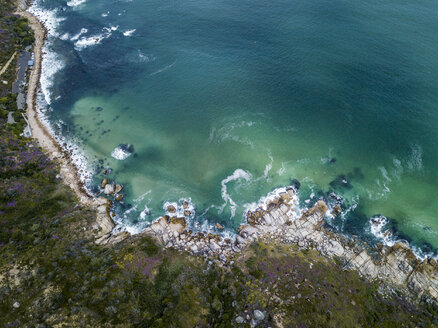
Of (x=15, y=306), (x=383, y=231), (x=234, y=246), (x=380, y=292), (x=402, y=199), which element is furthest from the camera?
(x=402, y=199)

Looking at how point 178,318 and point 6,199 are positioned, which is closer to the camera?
point 178,318

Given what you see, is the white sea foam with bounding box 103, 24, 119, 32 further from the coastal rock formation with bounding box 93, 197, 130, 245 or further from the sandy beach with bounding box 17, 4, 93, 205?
the coastal rock formation with bounding box 93, 197, 130, 245

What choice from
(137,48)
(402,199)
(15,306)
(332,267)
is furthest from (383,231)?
(137,48)

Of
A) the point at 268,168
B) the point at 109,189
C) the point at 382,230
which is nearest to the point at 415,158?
the point at 382,230

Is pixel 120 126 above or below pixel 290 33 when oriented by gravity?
below

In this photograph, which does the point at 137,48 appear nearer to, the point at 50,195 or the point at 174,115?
the point at 174,115

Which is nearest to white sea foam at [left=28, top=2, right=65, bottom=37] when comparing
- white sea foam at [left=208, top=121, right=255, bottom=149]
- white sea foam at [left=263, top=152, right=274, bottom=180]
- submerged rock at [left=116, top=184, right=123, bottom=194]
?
submerged rock at [left=116, top=184, right=123, bottom=194]

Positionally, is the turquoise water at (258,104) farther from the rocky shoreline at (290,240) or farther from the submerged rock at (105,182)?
the rocky shoreline at (290,240)
